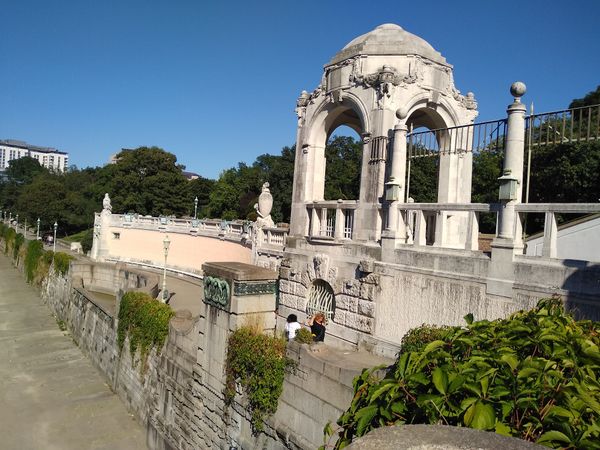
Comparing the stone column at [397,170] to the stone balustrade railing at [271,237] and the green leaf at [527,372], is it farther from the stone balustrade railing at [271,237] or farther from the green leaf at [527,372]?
the green leaf at [527,372]

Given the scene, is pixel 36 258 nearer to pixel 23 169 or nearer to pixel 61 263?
pixel 61 263

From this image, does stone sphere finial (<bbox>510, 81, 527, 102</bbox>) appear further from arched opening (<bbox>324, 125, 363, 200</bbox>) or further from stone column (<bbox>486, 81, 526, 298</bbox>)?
arched opening (<bbox>324, 125, 363, 200</bbox>)

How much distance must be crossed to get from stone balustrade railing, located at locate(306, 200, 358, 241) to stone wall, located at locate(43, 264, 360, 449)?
236 cm

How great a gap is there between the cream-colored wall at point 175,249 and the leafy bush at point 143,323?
296 inches

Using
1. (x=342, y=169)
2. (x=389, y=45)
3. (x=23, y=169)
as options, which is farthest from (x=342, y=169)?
(x=23, y=169)

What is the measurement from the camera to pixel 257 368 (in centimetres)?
823

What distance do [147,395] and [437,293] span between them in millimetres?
9230

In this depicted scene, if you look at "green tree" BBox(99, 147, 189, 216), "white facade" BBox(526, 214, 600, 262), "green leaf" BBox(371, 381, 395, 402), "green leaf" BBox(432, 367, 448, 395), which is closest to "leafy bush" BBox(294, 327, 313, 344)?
"green leaf" BBox(371, 381, 395, 402)

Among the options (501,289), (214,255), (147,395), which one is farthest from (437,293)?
(214,255)

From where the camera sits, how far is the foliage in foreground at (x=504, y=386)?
115 inches

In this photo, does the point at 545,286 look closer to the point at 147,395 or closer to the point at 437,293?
the point at 437,293

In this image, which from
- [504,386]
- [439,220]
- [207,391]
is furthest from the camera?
[207,391]

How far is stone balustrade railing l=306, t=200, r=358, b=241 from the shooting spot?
10144 mm

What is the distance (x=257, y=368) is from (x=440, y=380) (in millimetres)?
5411
